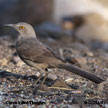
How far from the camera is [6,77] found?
22.4ft

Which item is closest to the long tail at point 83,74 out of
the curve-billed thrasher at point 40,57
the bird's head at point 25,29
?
the curve-billed thrasher at point 40,57

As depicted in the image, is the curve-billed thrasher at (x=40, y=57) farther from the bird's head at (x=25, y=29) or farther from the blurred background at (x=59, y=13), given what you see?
the blurred background at (x=59, y=13)

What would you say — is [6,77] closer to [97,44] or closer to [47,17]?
[97,44]

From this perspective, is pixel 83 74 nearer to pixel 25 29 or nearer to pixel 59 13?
pixel 25 29

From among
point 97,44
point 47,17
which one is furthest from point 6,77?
point 47,17

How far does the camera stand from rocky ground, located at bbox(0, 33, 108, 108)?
17.9ft

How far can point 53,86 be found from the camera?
20.4 feet

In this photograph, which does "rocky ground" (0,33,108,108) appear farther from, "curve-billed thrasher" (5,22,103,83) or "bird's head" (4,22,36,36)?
"bird's head" (4,22,36,36)

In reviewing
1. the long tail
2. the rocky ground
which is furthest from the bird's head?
the long tail

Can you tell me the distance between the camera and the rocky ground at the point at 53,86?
5441 mm

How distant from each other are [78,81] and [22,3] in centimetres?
1114

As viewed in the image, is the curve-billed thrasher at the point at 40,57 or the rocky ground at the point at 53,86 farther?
the curve-billed thrasher at the point at 40,57

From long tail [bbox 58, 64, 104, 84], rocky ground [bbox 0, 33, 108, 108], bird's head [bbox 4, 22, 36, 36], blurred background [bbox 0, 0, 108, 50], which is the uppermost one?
bird's head [bbox 4, 22, 36, 36]

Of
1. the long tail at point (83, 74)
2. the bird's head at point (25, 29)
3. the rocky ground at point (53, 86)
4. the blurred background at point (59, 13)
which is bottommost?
the blurred background at point (59, 13)
